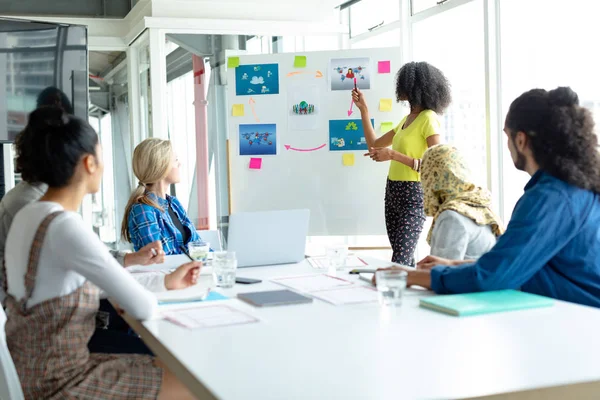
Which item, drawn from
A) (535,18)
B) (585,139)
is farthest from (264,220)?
(535,18)

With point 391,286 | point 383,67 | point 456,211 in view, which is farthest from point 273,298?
point 383,67

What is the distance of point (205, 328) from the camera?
162cm

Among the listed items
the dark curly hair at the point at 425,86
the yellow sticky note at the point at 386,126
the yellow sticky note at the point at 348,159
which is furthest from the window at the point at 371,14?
the dark curly hair at the point at 425,86

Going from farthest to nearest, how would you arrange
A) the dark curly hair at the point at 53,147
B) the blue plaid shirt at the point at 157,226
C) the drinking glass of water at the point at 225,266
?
the blue plaid shirt at the point at 157,226 < the drinking glass of water at the point at 225,266 < the dark curly hair at the point at 53,147

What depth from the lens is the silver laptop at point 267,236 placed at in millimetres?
2498

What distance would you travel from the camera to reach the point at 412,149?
413cm

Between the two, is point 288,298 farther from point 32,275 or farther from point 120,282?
point 32,275

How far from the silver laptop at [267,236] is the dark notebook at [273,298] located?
0.50 meters

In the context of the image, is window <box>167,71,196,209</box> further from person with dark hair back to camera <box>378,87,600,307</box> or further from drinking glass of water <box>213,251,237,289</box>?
person with dark hair back to camera <box>378,87,600,307</box>

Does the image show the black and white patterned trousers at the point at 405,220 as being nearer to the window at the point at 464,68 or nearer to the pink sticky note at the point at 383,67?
the window at the point at 464,68

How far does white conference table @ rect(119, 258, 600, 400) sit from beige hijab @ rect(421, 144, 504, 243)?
2.61ft

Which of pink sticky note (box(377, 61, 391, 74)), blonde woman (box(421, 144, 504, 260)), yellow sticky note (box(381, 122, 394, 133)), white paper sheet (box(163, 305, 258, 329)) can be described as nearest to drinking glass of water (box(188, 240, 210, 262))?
white paper sheet (box(163, 305, 258, 329))

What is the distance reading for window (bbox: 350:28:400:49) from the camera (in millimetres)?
5345

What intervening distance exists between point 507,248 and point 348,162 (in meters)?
3.17
